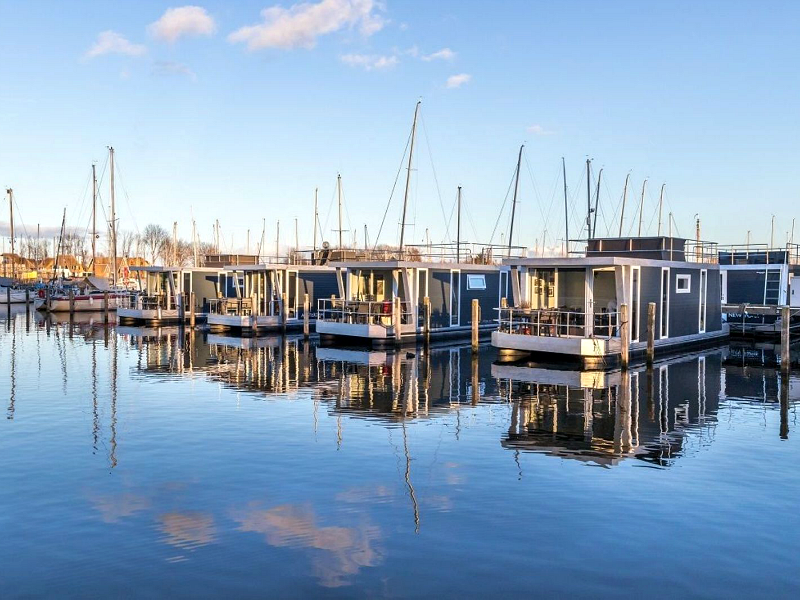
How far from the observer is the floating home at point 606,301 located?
2441cm

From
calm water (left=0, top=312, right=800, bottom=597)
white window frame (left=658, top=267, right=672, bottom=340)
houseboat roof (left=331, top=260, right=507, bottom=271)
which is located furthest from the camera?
houseboat roof (left=331, top=260, right=507, bottom=271)

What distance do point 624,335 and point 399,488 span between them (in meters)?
14.3

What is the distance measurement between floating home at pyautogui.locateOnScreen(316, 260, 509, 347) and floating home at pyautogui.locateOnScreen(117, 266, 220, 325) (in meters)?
13.4

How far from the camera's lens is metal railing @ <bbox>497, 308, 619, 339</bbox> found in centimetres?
2475

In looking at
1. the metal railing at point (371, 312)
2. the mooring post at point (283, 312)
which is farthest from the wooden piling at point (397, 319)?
the mooring post at point (283, 312)

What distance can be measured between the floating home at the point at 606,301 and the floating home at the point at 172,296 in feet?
74.8

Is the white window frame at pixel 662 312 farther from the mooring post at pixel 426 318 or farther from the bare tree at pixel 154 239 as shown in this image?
the bare tree at pixel 154 239

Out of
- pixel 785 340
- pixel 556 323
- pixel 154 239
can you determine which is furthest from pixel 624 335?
pixel 154 239

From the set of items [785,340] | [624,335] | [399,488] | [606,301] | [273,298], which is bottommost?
[399,488]

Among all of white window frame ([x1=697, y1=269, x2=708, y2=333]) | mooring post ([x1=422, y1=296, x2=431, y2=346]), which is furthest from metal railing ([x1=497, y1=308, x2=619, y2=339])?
white window frame ([x1=697, y1=269, x2=708, y2=333])

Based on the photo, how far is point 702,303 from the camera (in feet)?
102

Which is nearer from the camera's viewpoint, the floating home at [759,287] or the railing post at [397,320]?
the railing post at [397,320]

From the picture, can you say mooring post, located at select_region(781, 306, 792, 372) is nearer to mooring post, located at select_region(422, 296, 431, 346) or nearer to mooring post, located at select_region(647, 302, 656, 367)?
mooring post, located at select_region(647, 302, 656, 367)

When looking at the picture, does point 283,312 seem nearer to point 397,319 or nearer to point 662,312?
point 397,319
